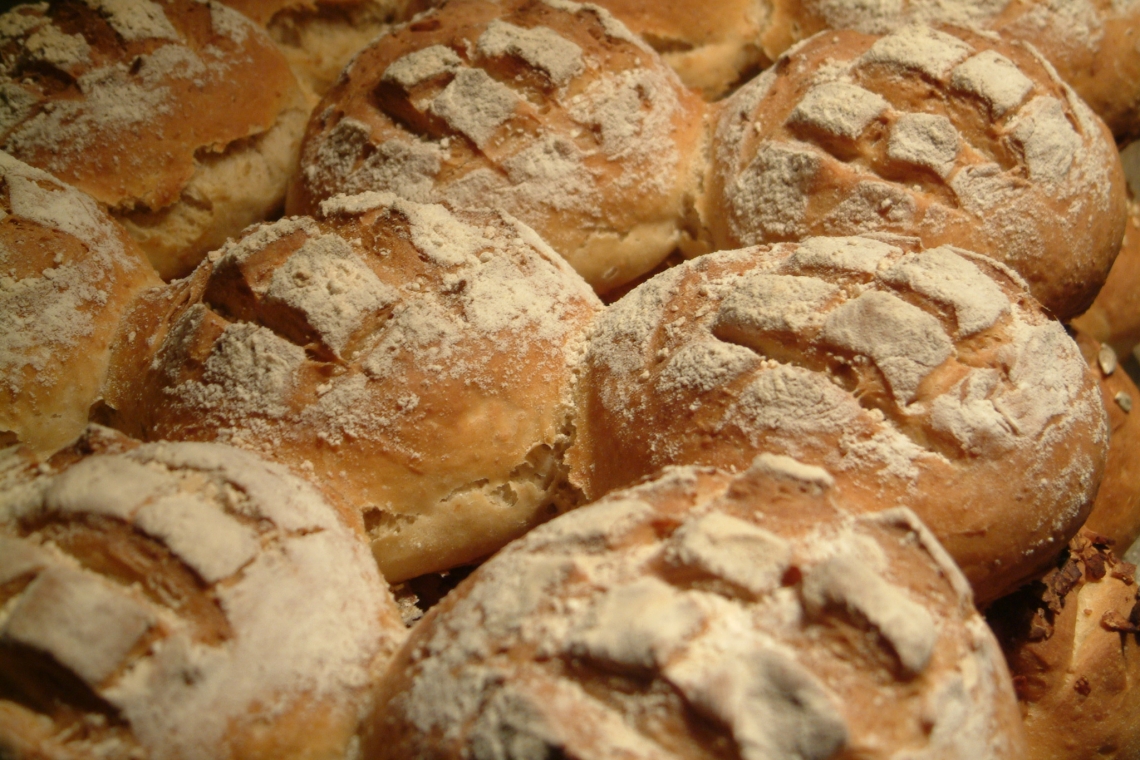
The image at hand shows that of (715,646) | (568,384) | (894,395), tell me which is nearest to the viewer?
(715,646)

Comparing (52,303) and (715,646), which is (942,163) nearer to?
(715,646)

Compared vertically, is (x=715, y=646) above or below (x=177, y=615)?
above

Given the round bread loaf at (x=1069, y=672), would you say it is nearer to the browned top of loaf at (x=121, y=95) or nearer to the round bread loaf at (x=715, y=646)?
the round bread loaf at (x=715, y=646)

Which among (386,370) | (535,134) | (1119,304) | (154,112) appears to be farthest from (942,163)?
(154,112)

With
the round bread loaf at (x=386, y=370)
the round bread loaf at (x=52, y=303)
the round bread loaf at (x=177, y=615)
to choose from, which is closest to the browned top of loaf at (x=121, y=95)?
the round bread loaf at (x=52, y=303)

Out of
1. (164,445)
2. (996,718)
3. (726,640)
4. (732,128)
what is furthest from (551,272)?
(996,718)

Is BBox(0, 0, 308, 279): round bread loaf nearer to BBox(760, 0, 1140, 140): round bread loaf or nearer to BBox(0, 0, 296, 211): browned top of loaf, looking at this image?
BBox(0, 0, 296, 211): browned top of loaf
